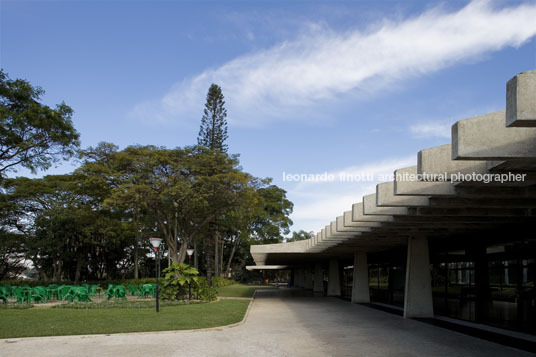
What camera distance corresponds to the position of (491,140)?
250 inches

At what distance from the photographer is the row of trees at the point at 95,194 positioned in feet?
76.1

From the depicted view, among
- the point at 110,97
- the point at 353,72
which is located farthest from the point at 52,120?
the point at 353,72

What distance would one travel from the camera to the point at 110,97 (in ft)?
58.8

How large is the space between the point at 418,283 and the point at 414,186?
→ 8912mm

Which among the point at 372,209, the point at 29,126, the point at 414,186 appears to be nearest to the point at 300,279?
the point at 29,126

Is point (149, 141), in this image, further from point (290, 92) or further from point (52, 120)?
point (290, 92)

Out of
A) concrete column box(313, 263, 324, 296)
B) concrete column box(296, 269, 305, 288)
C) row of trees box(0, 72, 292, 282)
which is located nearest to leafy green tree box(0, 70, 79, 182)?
row of trees box(0, 72, 292, 282)

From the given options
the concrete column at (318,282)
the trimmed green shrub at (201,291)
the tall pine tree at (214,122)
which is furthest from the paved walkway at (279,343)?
the tall pine tree at (214,122)

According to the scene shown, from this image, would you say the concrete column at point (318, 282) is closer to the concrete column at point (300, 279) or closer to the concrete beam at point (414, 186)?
the concrete column at point (300, 279)

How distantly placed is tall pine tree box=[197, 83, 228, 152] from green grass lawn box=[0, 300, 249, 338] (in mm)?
28500

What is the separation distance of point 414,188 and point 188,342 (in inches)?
248

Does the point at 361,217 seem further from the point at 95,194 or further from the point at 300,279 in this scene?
the point at 300,279

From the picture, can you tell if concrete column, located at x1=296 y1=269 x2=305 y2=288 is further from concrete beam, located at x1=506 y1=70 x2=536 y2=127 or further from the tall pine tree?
concrete beam, located at x1=506 y1=70 x2=536 y2=127

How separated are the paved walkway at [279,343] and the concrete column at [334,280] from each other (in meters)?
19.1
